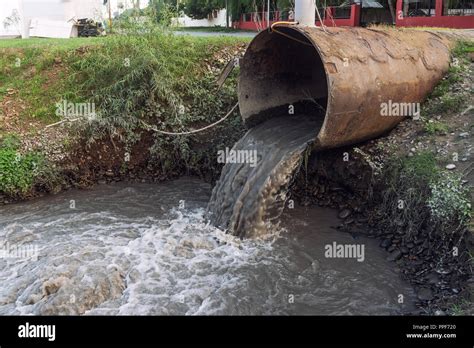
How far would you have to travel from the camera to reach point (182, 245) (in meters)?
6.35

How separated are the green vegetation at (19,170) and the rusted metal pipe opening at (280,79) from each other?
3569 mm

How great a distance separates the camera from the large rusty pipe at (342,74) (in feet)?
19.9

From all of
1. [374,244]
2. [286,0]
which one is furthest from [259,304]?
[286,0]

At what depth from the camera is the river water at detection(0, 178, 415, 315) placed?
5125 millimetres

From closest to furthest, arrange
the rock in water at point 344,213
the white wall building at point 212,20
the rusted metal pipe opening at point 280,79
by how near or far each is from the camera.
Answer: the rock in water at point 344,213
the rusted metal pipe opening at point 280,79
the white wall building at point 212,20

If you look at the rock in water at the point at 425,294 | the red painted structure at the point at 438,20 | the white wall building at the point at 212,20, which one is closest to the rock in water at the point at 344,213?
the rock in water at the point at 425,294

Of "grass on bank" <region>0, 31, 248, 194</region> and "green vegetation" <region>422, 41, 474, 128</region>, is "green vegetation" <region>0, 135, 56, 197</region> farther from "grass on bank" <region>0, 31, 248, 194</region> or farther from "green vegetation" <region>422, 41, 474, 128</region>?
"green vegetation" <region>422, 41, 474, 128</region>

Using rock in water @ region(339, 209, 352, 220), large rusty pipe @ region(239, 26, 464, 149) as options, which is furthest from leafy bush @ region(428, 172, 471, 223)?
rock in water @ region(339, 209, 352, 220)

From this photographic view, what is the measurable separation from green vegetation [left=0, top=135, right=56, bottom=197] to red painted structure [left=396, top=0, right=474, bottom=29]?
14274 millimetres

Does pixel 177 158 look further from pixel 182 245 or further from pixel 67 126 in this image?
pixel 182 245

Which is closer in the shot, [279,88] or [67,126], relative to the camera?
[279,88]

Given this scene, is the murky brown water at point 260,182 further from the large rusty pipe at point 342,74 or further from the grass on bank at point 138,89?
the grass on bank at point 138,89

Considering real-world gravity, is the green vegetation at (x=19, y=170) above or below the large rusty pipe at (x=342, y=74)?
below
